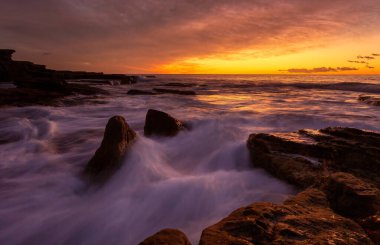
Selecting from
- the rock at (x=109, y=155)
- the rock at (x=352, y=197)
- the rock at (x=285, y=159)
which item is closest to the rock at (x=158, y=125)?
the rock at (x=109, y=155)

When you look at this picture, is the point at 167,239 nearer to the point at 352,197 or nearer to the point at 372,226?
the point at 372,226

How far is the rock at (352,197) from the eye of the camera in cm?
274

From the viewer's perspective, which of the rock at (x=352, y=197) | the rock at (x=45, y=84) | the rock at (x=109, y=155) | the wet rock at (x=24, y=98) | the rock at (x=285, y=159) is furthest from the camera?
the rock at (x=45, y=84)

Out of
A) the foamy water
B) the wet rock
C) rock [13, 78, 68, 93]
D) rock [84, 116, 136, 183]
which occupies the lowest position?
the foamy water

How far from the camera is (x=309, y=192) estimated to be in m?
3.11

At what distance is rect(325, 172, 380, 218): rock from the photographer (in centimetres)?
274

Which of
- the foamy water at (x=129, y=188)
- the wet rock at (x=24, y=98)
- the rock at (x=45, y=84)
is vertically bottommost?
the foamy water at (x=129, y=188)

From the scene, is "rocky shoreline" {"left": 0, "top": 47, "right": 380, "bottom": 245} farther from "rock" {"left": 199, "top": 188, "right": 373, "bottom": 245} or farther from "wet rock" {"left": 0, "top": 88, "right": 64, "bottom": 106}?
"wet rock" {"left": 0, "top": 88, "right": 64, "bottom": 106}

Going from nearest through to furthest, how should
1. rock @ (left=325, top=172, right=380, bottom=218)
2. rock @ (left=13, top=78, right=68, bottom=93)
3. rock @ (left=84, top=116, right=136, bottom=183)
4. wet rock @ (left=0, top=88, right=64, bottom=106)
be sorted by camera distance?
rock @ (left=325, top=172, right=380, bottom=218) < rock @ (left=84, top=116, right=136, bottom=183) < wet rock @ (left=0, top=88, right=64, bottom=106) < rock @ (left=13, top=78, right=68, bottom=93)

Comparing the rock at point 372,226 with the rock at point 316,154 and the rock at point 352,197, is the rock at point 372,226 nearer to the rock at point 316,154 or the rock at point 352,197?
the rock at point 352,197

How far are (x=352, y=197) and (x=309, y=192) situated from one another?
0.44 metres

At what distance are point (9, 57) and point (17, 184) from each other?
3168 cm

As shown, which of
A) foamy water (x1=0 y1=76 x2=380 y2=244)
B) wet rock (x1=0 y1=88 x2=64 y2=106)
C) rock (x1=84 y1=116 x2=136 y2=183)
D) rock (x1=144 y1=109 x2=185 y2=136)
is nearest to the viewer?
foamy water (x1=0 y1=76 x2=380 y2=244)

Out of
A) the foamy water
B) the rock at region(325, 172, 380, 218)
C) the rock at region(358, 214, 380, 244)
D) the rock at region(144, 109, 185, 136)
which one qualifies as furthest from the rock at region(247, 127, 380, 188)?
the rock at region(144, 109, 185, 136)
